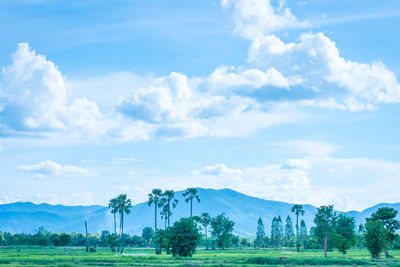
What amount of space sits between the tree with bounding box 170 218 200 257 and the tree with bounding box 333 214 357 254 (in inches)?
1394

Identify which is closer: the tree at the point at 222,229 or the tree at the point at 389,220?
the tree at the point at 389,220

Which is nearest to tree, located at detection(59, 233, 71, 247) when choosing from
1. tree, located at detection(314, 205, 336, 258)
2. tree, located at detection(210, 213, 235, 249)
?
tree, located at detection(210, 213, 235, 249)

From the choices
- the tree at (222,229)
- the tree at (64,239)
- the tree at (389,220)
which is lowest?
the tree at (64,239)

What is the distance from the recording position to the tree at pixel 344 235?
381 ft

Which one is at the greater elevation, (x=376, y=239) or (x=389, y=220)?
(x=389, y=220)

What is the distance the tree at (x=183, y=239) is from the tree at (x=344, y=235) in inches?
1394

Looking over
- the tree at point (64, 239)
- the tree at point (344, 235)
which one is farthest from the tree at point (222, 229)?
the tree at point (64, 239)

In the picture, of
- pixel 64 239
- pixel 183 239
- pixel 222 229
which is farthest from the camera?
pixel 64 239

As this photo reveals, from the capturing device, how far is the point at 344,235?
4840 inches

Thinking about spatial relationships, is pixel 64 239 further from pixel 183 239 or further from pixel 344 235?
pixel 344 235

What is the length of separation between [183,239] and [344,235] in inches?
1830

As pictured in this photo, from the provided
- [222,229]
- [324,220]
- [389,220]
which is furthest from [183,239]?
[222,229]

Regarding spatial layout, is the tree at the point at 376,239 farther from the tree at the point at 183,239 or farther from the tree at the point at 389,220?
the tree at the point at 183,239

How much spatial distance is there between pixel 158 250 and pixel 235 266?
54855 millimetres
